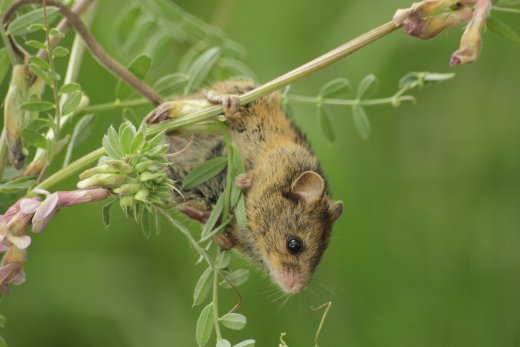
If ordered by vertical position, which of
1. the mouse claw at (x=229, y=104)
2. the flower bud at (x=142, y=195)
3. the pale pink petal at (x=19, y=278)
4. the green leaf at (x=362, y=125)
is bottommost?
the pale pink petal at (x=19, y=278)

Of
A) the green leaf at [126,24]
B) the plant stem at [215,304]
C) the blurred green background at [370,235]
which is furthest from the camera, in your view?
the blurred green background at [370,235]

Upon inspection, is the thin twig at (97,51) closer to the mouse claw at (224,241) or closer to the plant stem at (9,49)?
the plant stem at (9,49)

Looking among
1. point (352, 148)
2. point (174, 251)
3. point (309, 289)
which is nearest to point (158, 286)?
point (174, 251)

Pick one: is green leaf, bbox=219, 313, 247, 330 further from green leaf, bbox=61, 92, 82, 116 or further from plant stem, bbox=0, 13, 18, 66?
plant stem, bbox=0, 13, 18, 66

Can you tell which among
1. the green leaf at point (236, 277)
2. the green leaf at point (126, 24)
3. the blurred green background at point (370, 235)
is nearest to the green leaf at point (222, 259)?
the green leaf at point (236, 277)

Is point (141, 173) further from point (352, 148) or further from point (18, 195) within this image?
point (352, 148)

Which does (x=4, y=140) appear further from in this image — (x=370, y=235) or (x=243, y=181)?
(x=370, y=235)
